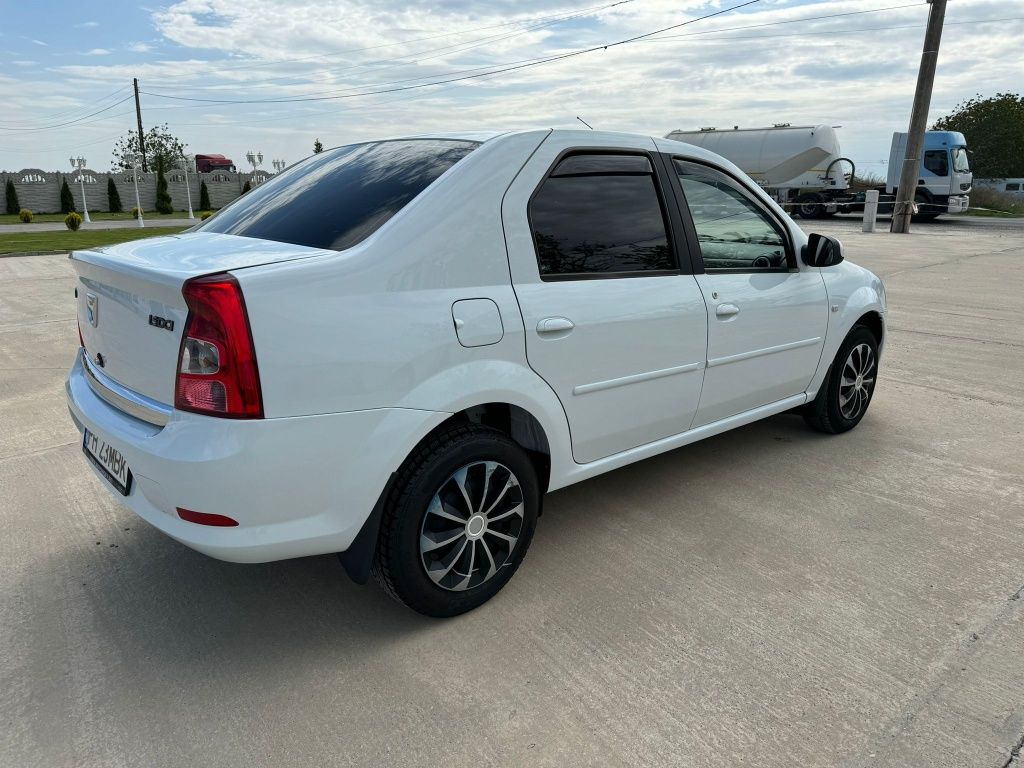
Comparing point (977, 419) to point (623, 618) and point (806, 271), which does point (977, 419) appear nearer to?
point (806, 271)

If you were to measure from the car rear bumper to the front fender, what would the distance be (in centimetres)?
269

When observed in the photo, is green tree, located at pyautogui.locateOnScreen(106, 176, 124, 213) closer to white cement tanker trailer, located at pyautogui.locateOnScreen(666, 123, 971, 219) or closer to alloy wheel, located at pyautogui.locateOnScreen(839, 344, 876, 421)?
white cement tanker trailer, located at pyautogui.locateOnScreen(666, 123, 971, 219)

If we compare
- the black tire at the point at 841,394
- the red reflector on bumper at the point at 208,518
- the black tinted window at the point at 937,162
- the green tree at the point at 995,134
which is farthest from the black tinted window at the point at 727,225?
the green tree at the point at 995,134

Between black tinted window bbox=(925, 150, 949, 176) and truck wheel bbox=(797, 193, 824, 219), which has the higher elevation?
black tinted window bbox=(925, 150, 949, 176)

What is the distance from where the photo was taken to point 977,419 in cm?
496

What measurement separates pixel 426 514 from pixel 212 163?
6538 centimetres

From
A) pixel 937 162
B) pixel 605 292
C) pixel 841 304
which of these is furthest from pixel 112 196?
pixel 605 292

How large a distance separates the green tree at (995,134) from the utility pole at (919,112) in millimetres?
24252

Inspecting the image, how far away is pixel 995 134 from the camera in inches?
1656

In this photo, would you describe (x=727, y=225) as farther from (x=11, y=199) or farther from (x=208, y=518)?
(x=11, y=199)

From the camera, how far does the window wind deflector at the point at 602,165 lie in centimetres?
298

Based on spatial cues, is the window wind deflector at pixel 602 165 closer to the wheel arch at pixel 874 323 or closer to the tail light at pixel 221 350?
the tail light at pixel 221 350

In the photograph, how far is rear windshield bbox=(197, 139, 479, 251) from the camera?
2.61 metres

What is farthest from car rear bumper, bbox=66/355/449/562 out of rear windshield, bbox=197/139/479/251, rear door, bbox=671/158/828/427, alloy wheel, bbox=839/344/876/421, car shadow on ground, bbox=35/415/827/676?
alloy wheel, bbox=839/344/876/421
